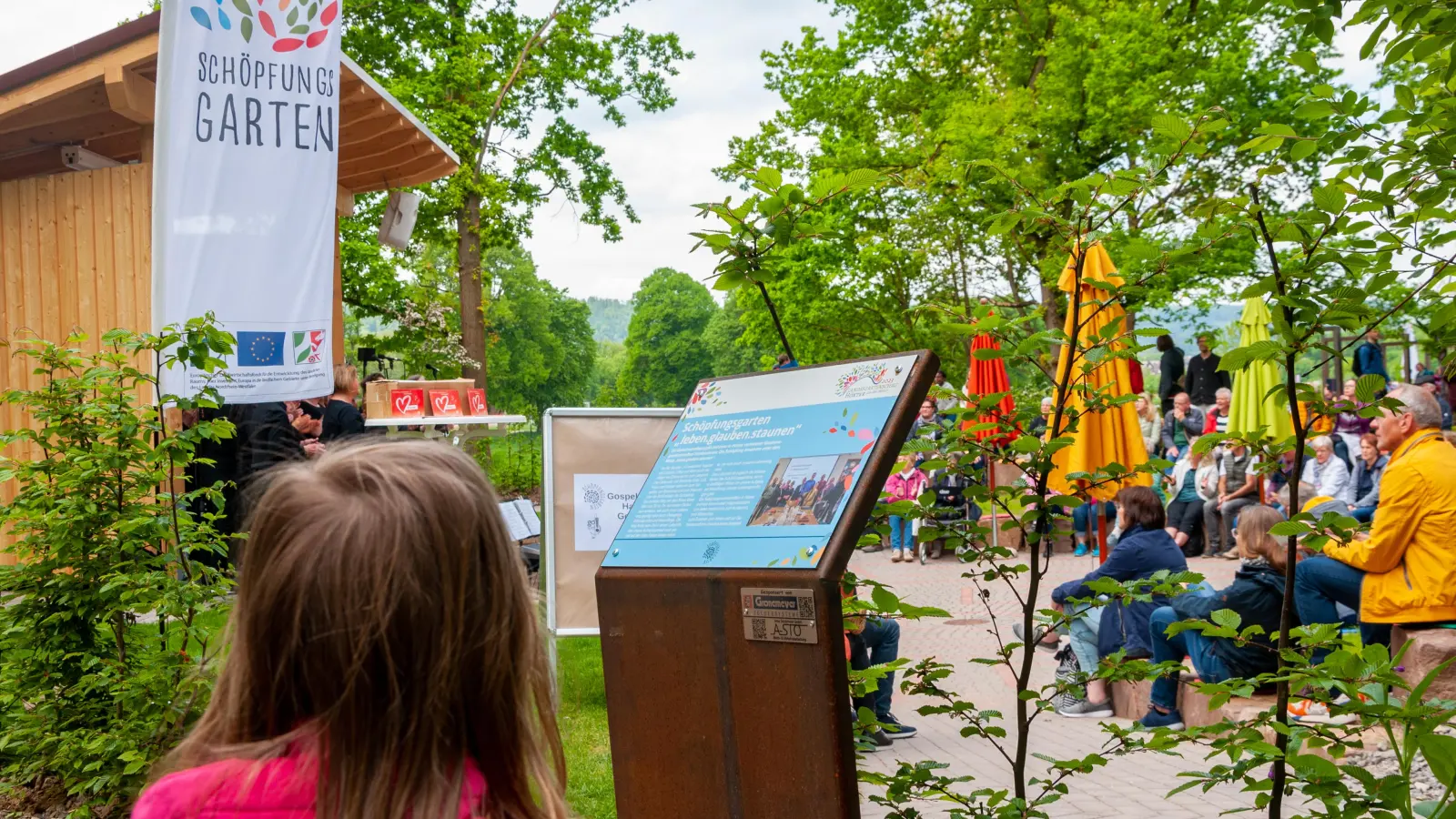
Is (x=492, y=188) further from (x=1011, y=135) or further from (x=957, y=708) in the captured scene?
(x=957, y=708)

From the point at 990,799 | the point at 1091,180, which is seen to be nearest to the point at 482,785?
the point at 990,799

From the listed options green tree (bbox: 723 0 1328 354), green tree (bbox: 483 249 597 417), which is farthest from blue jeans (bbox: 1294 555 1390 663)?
green tree (bbox: 483 249 597 417)

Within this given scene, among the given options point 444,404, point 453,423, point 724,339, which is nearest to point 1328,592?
point 453,423

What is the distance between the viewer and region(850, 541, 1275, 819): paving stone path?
5199 millimetres

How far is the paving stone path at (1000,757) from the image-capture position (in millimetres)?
5199

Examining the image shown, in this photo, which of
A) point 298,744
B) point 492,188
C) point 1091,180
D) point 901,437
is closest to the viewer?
point 298,744

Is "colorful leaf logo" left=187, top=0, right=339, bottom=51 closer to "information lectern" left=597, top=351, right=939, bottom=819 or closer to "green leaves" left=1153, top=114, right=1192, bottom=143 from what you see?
"information lectern" left=597, top=351, right=939, bottom=819

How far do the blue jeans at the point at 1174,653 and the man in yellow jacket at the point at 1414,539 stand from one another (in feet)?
2.56

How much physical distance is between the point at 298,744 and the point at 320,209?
18.1 ft

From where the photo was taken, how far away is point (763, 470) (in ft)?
9.19

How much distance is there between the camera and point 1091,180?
9.09 ft

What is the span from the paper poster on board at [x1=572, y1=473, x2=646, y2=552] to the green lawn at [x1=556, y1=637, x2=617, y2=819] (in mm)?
786

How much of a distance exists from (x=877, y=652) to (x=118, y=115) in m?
6.78

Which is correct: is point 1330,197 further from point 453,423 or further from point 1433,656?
point 453,423
